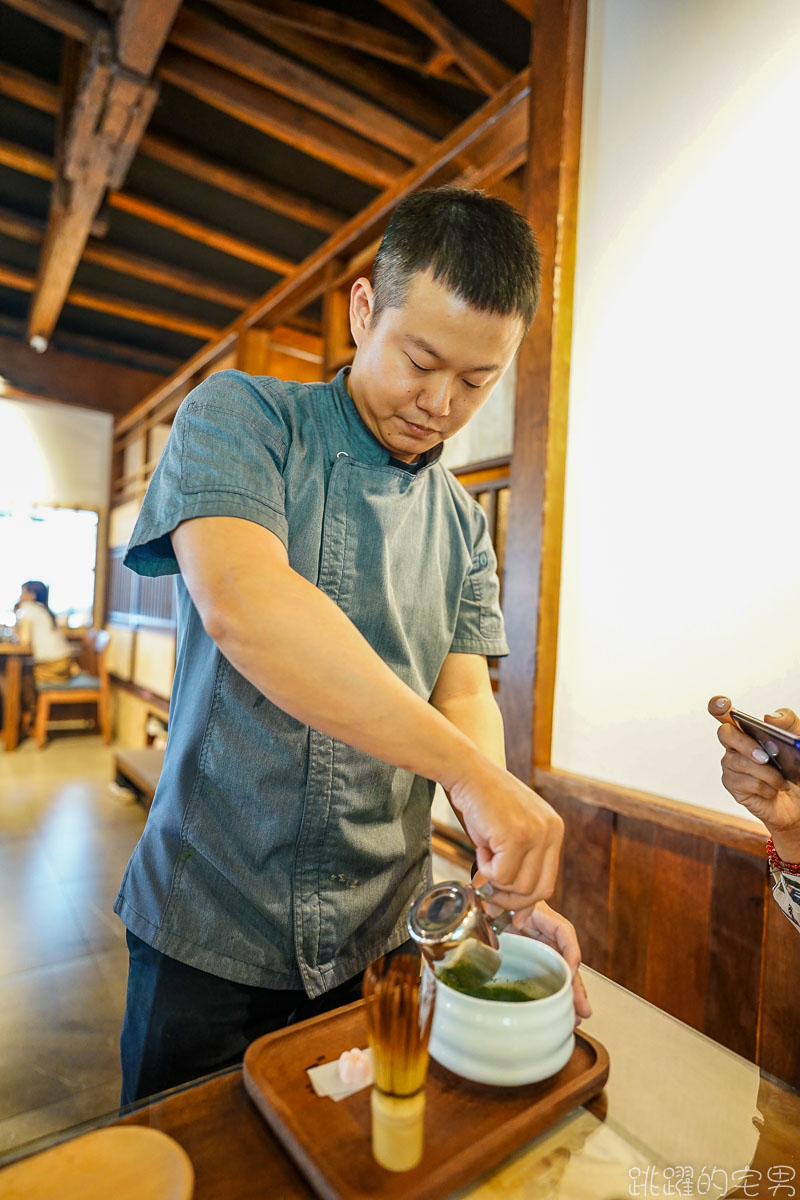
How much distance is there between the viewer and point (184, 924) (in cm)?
97

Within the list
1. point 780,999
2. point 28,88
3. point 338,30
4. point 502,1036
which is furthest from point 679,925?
point 28,88

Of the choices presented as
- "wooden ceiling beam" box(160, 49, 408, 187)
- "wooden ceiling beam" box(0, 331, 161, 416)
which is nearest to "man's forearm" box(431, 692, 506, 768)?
"wooden ceiling beam" box(160, 49, 408, 187)

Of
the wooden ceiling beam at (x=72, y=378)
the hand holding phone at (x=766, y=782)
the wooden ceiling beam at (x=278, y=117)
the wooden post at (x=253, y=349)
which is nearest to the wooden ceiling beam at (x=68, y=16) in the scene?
the wooden ceiling beam at (x=278, y=117)

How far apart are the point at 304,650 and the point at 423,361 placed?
440 mm

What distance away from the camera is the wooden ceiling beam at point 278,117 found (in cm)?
327

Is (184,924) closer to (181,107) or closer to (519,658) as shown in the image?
(519,658)

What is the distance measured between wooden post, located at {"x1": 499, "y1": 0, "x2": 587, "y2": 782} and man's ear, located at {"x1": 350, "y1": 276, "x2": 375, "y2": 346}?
1020mm

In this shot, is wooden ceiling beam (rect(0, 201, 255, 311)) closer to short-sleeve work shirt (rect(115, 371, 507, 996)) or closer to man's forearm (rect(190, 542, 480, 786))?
short-sleeve work shirt (rect(115, 371, 507, 996))

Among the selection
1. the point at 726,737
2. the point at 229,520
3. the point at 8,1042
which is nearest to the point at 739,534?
the point at 726,737

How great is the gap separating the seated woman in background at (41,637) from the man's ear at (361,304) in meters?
A: 6.22

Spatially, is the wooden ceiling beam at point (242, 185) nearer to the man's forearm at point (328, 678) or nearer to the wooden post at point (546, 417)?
the wooden post at point (546, 417)

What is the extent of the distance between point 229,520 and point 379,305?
1.26 ft

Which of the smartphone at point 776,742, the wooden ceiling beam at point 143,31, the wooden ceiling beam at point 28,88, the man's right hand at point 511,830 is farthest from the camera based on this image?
the wooden ceiling beam at point 28,88

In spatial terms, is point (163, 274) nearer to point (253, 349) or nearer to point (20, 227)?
point (20, 227)
